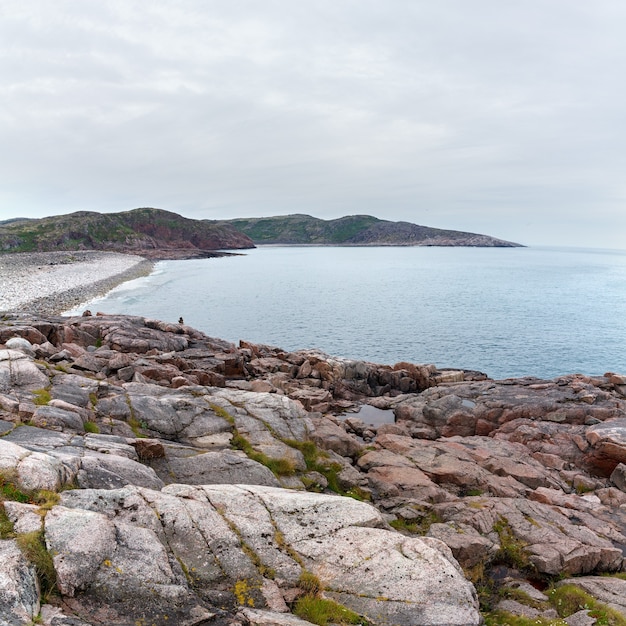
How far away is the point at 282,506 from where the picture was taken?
11.0 meters

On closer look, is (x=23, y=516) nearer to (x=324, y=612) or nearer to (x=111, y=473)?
(x=111, y=473)

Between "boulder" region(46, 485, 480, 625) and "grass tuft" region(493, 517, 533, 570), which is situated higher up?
"boulder" region(46, 485, 480, 625)

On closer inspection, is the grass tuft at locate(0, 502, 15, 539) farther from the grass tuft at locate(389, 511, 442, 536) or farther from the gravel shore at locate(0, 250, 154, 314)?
the gravel shore at locate(0, 250, 154, 314)

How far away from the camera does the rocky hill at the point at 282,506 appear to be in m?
8.08

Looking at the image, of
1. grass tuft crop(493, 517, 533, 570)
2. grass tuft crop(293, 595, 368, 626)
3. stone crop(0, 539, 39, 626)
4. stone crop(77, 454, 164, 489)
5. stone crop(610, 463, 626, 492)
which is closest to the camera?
stone crop(0, 539, 39, 626)

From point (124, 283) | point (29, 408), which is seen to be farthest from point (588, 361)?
point (124, 283)

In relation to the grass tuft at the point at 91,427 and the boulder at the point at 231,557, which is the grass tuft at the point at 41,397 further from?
the boulder at the point at 231,557

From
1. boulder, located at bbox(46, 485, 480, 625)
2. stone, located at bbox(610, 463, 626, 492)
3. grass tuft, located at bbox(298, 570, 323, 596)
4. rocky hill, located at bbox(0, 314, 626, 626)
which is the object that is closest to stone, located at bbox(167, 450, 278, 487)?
rocky hill, located at bbox(0, 314, 626, 626)

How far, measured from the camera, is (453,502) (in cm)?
1753

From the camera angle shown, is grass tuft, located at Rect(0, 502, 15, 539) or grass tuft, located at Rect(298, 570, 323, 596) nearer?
grass tuft, located at Rect(0, 502, 15, 539)

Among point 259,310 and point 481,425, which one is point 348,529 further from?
point 259,310

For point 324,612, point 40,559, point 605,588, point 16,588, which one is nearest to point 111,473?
point 40,559

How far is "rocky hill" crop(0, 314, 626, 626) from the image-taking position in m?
8.08

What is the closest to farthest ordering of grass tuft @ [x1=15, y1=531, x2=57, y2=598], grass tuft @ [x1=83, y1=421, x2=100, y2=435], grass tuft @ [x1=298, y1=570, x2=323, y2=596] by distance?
grass tuft @ [x1=15, y1=531, x2=57, y2=598] < grass tuft @ [x1=298, y1=570, x2=323, y2=596] < grass tuft @ [x1=83, y1=421, x2=100, y2=435]
